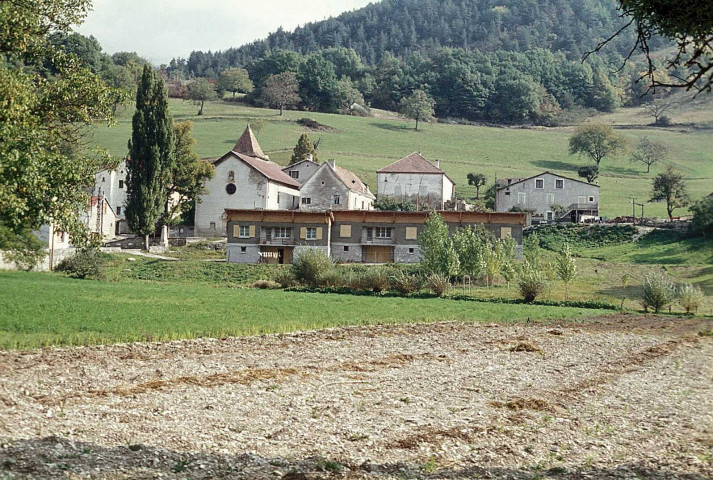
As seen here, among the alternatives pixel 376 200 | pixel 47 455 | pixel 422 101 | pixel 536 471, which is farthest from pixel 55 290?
pixel 422 101

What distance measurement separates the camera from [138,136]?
6531 centimetres

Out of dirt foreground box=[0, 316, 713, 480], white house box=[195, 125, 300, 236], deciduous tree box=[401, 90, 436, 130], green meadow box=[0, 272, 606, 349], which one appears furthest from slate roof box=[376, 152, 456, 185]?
deciduous tree box=[401, 90, 436, 130]

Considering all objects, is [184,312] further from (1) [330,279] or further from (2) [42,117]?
(1) [330,279]

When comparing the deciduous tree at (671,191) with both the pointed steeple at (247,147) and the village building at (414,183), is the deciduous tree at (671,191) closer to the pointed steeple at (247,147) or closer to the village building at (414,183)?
the village building at (414,183)

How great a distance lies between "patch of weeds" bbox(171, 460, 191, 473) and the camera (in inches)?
415

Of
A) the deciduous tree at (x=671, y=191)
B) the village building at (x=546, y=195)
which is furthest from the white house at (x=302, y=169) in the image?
the deciduous tree at (x=671, y=191)

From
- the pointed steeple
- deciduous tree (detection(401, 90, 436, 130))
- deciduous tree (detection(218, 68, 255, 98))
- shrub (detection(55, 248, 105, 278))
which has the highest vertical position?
deciduous tree (detection(218, 68, 255, 98))

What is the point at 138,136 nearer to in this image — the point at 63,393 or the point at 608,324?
the point at 608,324

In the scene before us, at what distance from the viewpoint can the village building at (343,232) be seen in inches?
2660

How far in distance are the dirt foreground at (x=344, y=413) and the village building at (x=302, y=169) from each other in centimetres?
7026

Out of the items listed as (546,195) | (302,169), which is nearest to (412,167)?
(302,169)

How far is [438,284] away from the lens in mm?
47812

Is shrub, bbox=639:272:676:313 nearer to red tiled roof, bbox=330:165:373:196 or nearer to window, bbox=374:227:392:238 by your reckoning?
window, bbox=374:227:392:238

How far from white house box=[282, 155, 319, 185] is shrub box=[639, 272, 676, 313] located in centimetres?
5461
